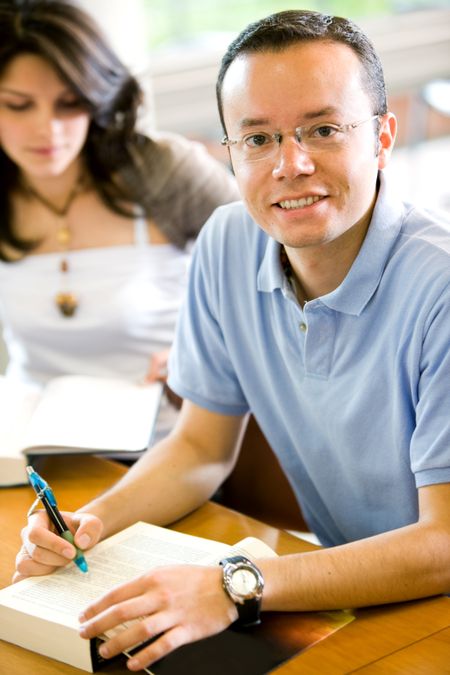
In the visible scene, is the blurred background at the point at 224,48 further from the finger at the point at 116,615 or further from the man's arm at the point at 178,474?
the finger at the point at 116,615

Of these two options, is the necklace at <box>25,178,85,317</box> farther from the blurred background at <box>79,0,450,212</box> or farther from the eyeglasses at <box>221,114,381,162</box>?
the eyeglasses at <box>221,114,381,162</box>

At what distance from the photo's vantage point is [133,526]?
131cm

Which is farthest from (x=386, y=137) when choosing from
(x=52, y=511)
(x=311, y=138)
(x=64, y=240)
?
(x=64, y=240)

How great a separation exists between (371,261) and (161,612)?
1.83 feet

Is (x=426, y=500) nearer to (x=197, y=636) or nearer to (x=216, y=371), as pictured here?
(x=197, y=636)

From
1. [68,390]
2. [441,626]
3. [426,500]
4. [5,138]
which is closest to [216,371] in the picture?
[68,390]

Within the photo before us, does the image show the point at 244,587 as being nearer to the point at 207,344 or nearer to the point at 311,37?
the point at 207,344

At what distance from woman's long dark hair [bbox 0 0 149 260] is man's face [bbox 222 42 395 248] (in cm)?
69

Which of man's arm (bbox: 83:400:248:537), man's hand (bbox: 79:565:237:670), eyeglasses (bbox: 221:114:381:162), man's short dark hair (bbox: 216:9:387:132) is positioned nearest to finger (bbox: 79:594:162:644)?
man's hand (bbox: 79:565:237:670)

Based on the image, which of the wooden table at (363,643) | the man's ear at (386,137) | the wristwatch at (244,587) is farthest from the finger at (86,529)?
the man's ear at (386,137)

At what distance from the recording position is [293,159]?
1.22m

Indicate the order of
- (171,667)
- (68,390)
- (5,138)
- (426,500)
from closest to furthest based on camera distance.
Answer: (171,667), (426,500), (68,390), (5,138)

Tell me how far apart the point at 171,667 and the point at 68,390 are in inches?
30.6

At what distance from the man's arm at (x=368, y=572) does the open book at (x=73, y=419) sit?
1.55 feet
